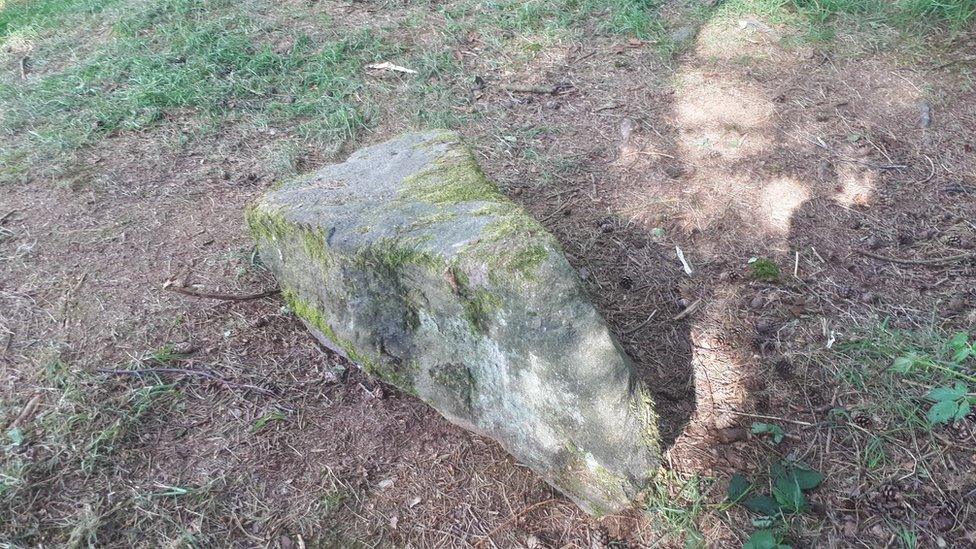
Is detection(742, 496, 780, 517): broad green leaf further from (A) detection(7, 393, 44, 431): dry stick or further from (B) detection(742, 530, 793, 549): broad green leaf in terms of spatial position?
(A) detection(7, 393, 44, 431): dry stick

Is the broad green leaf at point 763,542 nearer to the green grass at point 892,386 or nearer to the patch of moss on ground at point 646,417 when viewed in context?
the patch of moss on ground at point 646,417

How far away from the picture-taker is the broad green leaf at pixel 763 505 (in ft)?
6.74

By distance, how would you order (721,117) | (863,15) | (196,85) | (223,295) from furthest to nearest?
1. (863,15)
2. (196,85)
3. (721,117)
4. (223,295)

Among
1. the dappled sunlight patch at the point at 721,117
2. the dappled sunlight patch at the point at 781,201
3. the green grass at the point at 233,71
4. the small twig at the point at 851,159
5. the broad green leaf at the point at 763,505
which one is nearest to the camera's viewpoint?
the broad green leaf at the point at 763,505

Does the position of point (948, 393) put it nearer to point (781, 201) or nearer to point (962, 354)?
point (962, 354)

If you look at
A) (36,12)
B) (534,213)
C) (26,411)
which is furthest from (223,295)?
(36,12)

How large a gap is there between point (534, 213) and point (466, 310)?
1438 mm

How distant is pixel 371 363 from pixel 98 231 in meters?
1.80

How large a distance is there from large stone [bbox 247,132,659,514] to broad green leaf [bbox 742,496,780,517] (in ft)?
1.06

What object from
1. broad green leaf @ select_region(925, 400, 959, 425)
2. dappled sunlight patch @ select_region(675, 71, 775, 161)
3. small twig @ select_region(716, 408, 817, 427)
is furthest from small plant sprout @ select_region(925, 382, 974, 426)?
dappled sunlight patch @ select_region(675, 71, 775, 161)

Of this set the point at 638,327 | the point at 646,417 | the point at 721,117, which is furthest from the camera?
the point at 721,117

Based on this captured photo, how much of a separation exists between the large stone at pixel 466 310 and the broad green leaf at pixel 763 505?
1.06ft

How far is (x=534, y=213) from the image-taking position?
135 inches

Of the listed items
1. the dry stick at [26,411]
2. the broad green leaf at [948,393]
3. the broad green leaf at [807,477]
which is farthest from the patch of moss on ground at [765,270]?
the dry stick at [26,411]
